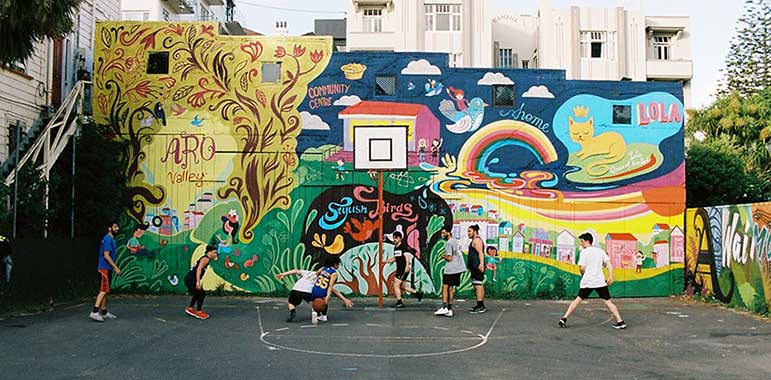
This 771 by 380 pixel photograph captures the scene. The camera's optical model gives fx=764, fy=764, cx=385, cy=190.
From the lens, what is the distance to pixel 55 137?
18.6 m

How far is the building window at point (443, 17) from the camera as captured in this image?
39.9 metres

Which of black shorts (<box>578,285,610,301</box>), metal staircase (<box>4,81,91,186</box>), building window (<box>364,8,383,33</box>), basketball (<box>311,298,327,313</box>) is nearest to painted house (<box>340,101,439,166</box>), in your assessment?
basketball (<box>311,298,327,313</box>)

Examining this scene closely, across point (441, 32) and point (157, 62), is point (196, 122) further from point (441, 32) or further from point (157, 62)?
point (441, 32)

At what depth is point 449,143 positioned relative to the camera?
1978 cm

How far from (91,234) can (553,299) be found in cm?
1185

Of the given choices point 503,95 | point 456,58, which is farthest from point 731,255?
point 456,58

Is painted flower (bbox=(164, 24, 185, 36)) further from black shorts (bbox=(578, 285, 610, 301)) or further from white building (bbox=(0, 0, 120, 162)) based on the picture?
black shorts (bbox=(578, 285, 610, 301))

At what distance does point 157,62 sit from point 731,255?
14918 mm

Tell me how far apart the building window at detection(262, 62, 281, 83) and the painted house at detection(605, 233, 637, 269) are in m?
9.54

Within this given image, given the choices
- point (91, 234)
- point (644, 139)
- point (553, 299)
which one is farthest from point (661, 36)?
point (91, 234)

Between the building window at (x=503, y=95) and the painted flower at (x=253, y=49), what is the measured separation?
20.4 ft

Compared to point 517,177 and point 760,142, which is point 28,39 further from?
point 760,142

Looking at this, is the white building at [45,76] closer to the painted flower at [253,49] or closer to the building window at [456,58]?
the painted flower at [253,49]

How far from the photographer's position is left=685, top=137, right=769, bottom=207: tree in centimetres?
2316
